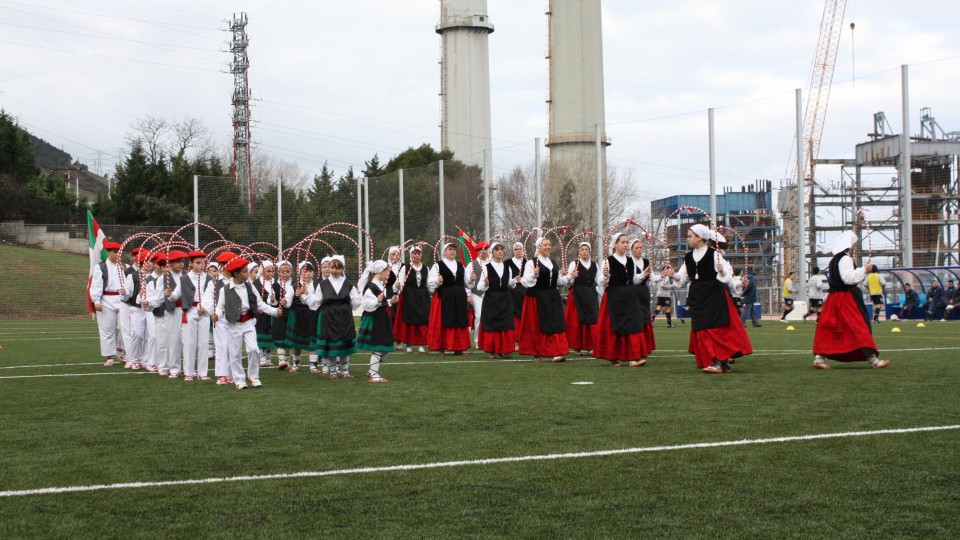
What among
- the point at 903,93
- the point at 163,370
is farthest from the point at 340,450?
the point at 903,93

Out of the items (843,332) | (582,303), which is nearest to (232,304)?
(582,303)

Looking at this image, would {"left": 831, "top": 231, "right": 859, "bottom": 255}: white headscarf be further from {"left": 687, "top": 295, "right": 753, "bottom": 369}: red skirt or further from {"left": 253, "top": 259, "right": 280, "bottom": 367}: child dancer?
{"left": 253, "top": 259, "right": 280, "bottom": 367}: child dancer

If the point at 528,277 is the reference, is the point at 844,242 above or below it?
above

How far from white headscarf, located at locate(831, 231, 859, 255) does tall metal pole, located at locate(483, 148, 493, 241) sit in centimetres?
1975

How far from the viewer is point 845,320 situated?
1281 cm

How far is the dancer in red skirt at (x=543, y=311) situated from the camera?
15.9 m

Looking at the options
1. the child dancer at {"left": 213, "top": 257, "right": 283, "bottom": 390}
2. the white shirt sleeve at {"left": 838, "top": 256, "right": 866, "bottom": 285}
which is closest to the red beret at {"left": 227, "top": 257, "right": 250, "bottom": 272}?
the child dancer at {"left": 213, "top": 257, "right": 283, "bottom": 390}

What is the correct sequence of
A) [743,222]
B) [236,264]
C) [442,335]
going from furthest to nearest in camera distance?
[743,222], [442,335], [236,264]

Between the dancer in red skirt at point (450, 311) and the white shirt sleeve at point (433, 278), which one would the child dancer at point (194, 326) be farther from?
the dancer in red skirt at point (450, 311)

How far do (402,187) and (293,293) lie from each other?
68.8ft

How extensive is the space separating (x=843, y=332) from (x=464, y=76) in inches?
2005

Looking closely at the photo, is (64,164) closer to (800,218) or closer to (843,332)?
A: (800,218)

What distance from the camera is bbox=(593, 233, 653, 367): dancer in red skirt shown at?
14422mm

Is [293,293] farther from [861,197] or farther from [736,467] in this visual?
[861,197]
